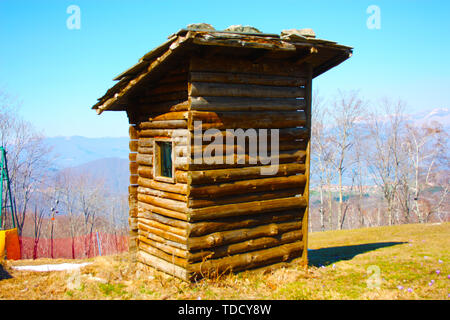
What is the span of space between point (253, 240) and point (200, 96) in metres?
3.35

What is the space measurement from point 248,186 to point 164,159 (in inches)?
85.9

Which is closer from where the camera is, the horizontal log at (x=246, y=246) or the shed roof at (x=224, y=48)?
the shed roof at (x=224, y=48)

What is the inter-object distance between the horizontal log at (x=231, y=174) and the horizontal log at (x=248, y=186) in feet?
0.31

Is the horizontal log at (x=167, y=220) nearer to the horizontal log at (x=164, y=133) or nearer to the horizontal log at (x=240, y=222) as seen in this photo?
the horizontal log at (x=240, y=222)

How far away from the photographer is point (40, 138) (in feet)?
122

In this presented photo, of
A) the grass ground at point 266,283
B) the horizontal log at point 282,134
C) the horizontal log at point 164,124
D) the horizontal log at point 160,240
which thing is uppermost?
the horizontal log at point 164,124

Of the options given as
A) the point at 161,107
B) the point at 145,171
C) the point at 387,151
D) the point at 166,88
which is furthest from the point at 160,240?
the point at 387,151

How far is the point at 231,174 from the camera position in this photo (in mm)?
7527

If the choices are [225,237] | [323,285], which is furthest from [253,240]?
[323,285]

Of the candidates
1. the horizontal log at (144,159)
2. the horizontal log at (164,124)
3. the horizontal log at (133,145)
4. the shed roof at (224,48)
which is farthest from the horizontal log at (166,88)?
the horizontal log at (144,159)

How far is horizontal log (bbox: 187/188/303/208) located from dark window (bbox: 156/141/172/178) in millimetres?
1469

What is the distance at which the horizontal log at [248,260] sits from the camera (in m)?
7.39

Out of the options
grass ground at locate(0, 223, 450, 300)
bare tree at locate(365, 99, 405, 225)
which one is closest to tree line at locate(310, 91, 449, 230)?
bare tree at locate(365, 99, 405, 225)
